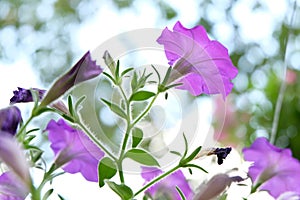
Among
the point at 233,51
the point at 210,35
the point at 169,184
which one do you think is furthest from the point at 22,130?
the point at 233,51

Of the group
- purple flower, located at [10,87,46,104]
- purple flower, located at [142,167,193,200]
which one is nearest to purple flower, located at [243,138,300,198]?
purple flower, located at [142,167,193,200]

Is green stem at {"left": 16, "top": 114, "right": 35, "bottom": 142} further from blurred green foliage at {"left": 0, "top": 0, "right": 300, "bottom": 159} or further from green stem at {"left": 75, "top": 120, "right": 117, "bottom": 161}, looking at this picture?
blurred green foliage at {"left": 0, "top": 0, "right": 300, "bottom": 159}

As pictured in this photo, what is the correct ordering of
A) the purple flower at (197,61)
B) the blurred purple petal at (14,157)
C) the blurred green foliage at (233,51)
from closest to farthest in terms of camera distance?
the blurred purple petal at (14,157)
the purple flower at (197,61)
the blurred green foliage at (233,51)

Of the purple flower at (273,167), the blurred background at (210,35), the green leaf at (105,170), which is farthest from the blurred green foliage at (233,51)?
the green leaf at (105,170)

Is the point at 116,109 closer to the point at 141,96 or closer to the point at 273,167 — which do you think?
the point at 141,96

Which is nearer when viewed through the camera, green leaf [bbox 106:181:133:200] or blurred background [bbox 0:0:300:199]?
green leaf [bbox 106:181:133:200]

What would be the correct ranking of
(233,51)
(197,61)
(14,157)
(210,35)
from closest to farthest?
(14,157) → (197,61) → (210,35) → (233,51)

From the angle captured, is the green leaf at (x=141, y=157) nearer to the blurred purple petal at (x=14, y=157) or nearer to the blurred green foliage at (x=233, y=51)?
the blurred purple petal at (x=14, y=157)
